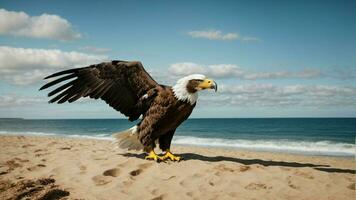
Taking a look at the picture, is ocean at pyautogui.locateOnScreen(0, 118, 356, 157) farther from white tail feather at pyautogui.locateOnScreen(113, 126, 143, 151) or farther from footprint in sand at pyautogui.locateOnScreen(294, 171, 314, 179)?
footprint in sand at pyautogui.locateOnScreen(294, 171, 314, 179)

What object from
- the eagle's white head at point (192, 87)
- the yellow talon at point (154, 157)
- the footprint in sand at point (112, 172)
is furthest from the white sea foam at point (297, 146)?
the footprint in sand at point (112, 172)

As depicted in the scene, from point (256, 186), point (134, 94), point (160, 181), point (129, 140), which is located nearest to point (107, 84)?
point (134, 94)

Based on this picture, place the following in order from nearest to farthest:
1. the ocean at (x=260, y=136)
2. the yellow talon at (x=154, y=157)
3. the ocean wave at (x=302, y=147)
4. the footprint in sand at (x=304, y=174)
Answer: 1. the footprint in sand at (x=304, y=174)
2. the yellow talon at (x=154, y=157)
3. the ocean wave at (x=302, y=147)
4. the ocean at (x=260, y=136)

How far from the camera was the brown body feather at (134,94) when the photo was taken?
550 centimetres

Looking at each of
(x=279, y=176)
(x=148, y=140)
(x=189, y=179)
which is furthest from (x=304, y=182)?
(x=148, y=140)

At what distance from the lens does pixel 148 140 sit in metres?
5.74

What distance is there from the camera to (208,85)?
5.37m

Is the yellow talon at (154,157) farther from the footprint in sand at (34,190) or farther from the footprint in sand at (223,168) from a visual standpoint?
the footprint in sand at (34,190)

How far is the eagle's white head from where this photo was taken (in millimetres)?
5383

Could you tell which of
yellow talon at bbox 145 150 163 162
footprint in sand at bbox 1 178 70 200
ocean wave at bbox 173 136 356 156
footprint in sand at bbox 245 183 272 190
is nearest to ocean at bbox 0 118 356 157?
ocean wave at bbox 173 136 356 156

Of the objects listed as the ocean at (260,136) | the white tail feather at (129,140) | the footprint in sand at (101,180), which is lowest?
the ocean at (260,136)

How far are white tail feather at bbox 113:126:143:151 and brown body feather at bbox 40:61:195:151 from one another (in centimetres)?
4

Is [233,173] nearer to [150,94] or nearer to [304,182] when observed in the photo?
[304,182]

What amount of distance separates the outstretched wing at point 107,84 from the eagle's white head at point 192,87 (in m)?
0.52
